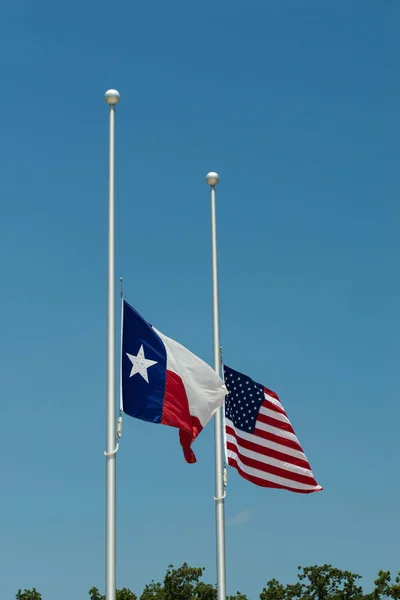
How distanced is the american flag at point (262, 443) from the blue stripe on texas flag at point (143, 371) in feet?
12.2

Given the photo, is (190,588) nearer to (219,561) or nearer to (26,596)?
(26,596)

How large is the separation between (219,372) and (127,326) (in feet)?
13.0

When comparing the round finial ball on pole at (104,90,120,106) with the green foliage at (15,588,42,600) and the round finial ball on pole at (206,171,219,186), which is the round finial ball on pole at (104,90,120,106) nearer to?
the round finial ball on pole at (206,171,219,186)

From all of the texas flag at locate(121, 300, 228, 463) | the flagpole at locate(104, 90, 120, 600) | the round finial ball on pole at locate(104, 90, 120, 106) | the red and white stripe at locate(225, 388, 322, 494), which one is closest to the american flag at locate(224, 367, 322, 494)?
the red and white stripe at locate(225, 388, 322, 494)

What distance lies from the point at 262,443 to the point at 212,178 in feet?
22.4

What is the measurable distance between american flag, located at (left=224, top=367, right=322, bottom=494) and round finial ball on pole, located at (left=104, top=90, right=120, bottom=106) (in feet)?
24.2

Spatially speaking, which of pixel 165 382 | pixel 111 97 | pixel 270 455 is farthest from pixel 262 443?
pixel 111 97

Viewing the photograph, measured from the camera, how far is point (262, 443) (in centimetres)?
2242

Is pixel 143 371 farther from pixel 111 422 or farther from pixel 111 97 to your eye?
pixel 111 97

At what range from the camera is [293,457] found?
2244 cm

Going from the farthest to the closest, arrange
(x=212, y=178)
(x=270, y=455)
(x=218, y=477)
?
(x=212, y=178), (x=270, y=455), (x=218, y=477)

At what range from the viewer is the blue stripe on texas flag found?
1862 centimetres

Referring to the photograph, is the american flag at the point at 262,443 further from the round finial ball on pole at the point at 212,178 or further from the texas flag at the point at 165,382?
the round finial ball on pole at the point at 212,178

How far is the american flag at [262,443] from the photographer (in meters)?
22.3
